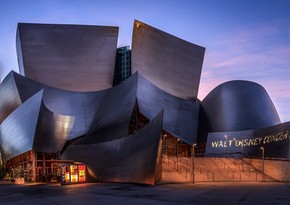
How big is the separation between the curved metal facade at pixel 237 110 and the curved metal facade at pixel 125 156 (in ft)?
54.2

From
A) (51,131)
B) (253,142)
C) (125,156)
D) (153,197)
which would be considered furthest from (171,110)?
(153,197)

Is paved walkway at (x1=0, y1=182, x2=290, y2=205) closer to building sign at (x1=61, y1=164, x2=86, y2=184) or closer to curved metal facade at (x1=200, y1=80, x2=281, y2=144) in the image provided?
building sign at (x1=61, y1=164, x2=86, y2=184)

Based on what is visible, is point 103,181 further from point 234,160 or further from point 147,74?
point 147,74

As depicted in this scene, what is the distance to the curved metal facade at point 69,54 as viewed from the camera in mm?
41188

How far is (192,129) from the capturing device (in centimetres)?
3916

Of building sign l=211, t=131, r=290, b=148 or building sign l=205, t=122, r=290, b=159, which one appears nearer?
building sign l=205, t=122, r=290, b=159

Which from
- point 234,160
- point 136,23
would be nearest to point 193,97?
point 136,23

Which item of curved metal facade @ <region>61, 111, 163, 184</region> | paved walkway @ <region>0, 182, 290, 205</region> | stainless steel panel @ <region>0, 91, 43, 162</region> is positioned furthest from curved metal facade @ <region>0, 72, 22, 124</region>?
paved walkway @ <region>0, 182, 290, 205</region>

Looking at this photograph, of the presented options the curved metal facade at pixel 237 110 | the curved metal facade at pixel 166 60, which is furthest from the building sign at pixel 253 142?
the curved metal facade at pixel 166 60

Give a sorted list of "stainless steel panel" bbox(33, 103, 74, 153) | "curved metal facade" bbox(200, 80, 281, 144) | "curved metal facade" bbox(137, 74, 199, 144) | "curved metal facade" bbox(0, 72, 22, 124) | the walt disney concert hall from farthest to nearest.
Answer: "curved metal facade" bbox(200, 80, 281, 144), "curved metal facade" bbox(137, 74, 199, 144), "curved metal facade" bbox(0, 72, 22, 124), "stainless steel panel" bbox(33, 103, 74, 153), the walt disney concert hall

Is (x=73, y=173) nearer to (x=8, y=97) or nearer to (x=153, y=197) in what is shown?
(x=153, y=197)

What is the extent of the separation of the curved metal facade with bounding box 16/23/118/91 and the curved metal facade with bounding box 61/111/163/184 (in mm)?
15769

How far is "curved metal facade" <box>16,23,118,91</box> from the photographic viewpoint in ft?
135

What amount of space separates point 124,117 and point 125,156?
838 centimetres
